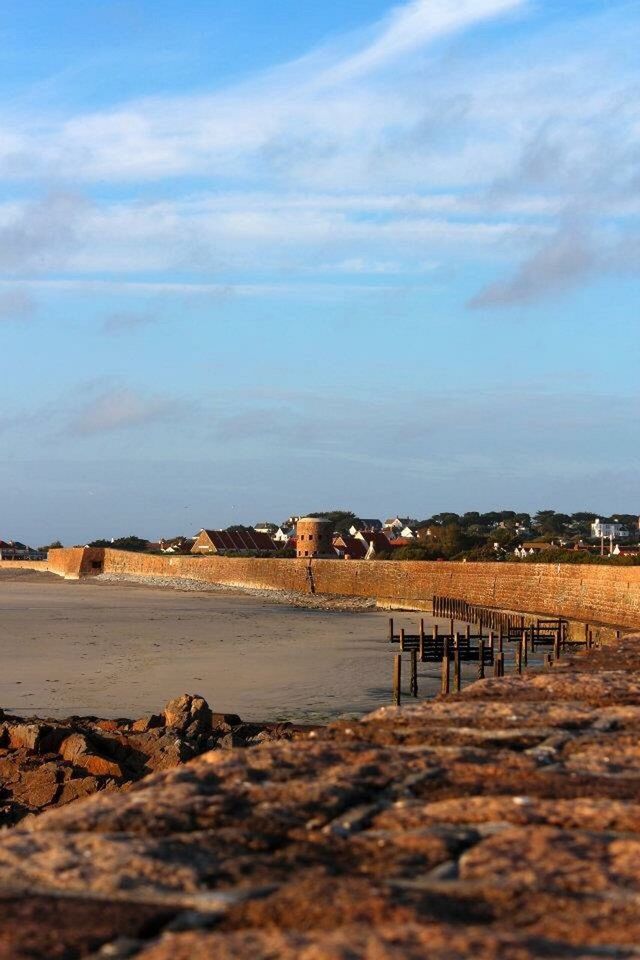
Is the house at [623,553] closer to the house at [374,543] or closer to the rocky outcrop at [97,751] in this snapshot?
the house at [374,543]

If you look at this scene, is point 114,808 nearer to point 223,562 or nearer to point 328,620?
point 328,620

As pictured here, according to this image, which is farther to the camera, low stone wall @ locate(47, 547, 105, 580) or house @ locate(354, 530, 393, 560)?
house @ locate(354, 530, 393, 560)

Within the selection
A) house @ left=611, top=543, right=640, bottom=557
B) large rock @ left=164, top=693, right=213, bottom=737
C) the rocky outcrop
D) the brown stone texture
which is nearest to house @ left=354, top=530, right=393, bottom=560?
house @ left=611, top=543, right=640, bottom=557

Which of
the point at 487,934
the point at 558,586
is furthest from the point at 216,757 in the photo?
the point at 558,586

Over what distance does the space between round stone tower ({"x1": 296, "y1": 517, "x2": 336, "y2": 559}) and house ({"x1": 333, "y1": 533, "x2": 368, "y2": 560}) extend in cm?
1685

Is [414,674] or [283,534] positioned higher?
[283,534]

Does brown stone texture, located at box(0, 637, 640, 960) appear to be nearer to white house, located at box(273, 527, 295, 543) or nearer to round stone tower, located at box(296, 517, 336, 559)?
round stone tower, located at box(296, 517, 336, 559)

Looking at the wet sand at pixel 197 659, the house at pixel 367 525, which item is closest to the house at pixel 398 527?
the house at pixel 367 525

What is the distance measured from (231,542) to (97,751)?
363 feet

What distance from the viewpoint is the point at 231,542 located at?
404 ft

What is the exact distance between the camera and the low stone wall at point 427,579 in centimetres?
3741

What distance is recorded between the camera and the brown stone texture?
2109 mm

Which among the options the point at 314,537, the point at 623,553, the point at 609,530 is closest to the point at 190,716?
the point at 623,553

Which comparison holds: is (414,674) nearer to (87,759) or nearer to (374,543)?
(87,759)
